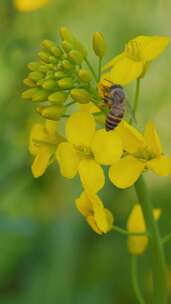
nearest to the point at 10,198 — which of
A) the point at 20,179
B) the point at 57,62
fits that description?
the point at 20,179

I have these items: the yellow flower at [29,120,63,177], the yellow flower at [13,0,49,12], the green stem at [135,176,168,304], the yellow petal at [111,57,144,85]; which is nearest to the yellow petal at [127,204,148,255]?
the green stem at [135,176,168,304]

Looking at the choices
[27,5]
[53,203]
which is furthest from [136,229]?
[27,5]

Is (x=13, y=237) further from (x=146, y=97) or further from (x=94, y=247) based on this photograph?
(x=146, y=97)

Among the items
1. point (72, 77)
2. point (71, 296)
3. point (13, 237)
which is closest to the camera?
point (72, 77)

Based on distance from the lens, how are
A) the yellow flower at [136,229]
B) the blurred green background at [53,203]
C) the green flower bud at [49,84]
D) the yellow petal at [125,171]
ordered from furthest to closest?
the blurred green background at [53,203]
the yellow flower at [136,229]
the green flower bud at [49,84]
the yellow petal at [125,171]

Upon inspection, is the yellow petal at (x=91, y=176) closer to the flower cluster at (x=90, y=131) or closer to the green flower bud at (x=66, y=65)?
the flower cluster at (x=90, y=131)

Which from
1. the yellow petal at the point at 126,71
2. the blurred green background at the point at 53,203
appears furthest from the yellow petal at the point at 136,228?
the blurred green background at the point at 53,203

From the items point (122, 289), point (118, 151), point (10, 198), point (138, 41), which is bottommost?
point (122, 289)
